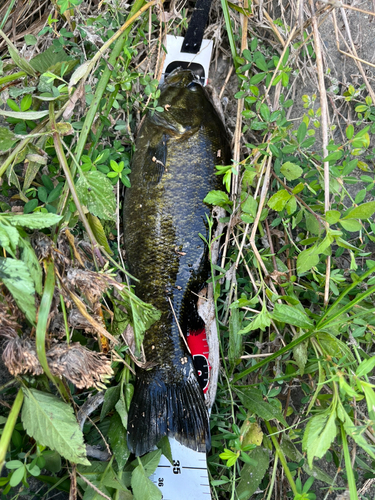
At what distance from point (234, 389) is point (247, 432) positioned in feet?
0.64

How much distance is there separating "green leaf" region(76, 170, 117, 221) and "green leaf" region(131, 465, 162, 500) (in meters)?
1.09

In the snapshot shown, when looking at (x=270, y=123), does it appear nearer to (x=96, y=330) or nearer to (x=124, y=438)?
(x=96, y=330)

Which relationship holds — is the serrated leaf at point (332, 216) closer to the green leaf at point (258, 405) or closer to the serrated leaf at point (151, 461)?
the green leaf at point (258, 405)

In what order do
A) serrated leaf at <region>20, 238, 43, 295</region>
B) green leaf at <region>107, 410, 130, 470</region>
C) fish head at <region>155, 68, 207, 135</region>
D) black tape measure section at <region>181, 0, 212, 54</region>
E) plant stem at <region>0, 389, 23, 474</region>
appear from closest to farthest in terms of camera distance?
1. plant stem at <region>0, 389, 23, 474</region>
2. serrated leaf at <region>20, 238, 43, 295</region>
3. green leaf at <region>107, 410, 130, 470</region>
4. fish head at <region>155, 68, 207, 135</region>
5. black tape measure section at <region>181, 0, 212, 54</region>

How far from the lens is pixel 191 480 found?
1781 millimetres

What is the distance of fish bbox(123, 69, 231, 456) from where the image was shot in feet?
5.77

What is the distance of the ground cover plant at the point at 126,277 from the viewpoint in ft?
4.44

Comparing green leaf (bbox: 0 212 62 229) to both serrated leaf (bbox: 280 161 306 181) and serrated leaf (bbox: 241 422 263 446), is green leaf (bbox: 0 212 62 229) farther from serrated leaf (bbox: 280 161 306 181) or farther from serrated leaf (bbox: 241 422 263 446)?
serrated leaf (bbox: 241 422 263 446)

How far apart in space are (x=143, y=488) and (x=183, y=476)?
27cm

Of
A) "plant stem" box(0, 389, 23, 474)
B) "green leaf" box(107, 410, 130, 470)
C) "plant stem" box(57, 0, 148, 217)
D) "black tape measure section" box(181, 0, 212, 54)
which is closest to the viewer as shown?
"plant stem" box(0, 389, 23, 474)

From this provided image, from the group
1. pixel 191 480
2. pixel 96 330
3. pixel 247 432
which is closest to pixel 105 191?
pixel 96 330

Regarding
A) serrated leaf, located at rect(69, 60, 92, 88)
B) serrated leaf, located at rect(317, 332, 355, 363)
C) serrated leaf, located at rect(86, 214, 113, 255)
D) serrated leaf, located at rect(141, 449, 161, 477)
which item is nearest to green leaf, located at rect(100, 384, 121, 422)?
serrated leaf, located at rect(141, 449, 161, 477)

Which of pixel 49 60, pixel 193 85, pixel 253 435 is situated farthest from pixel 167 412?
pixel 49 60

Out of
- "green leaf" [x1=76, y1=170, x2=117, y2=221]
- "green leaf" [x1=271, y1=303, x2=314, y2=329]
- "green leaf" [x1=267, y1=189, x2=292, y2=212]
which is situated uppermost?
"green leaf" [x1=76, y1=170, x2=117, y2=221]
